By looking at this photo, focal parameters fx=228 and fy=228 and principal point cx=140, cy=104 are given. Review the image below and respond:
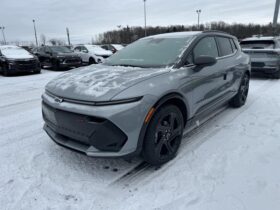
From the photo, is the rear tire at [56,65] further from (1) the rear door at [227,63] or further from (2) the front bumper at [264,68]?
(1) the rear door at [227,63]

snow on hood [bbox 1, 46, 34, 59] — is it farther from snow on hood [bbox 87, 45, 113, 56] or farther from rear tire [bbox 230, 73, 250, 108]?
rear tire [bbox 230, 73, 250, 108]

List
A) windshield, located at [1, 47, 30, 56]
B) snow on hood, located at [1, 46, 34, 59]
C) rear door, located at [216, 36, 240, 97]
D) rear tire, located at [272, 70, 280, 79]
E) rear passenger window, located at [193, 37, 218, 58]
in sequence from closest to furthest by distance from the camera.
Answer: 1. rear passenger window, located at [193, 37, 218, 58]
2. rear door, located at [216, 36, 240, 97]
3. rear tire, located at [272, 70, 280, 79]
4. snow on hood, located at [1, 46, 34, 59]
5. windshield, located at [1, 47, 30, 56]

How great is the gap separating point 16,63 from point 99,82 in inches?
403

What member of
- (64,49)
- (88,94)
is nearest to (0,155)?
(88,94)

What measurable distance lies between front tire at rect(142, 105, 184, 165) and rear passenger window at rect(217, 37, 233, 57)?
1.95m

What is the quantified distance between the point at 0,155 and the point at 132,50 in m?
A: 2.65

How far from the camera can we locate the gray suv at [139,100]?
7.96 feet

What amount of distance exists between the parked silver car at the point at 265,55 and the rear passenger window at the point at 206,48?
15.9 feet

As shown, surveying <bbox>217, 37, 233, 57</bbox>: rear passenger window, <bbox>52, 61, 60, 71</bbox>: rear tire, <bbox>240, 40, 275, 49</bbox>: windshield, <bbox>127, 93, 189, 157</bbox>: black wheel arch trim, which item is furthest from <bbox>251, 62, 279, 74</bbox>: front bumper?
<bbox>52, 61, 60, 71</bbox>: rear tire

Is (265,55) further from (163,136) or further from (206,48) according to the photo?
(163,136)

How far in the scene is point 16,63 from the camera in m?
11.1

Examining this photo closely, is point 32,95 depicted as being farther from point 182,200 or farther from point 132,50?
point 182,200

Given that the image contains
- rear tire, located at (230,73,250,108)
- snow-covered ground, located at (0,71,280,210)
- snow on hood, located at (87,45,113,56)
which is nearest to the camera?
snow-covered ground, located at (0,71,280,210)

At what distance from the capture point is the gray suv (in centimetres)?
243
